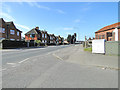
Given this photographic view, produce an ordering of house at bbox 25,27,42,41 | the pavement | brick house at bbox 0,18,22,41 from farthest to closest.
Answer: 1. house at bbox 25,27,42,41
2. brick house at bbox 0,18,22,41
3. the pavement

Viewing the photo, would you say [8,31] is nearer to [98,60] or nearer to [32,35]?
[32,35]

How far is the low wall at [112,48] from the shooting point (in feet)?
30.2

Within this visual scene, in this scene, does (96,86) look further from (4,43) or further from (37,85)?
(4,43)

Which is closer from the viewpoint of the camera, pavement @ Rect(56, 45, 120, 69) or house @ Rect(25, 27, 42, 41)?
pavement @ Rect(56, 45, 120, 69)

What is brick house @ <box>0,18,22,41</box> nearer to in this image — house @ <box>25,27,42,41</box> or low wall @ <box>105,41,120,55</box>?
house @ <box>25,27,42,41</box>

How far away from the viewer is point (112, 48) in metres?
9.48

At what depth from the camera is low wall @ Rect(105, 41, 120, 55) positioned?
9.21m

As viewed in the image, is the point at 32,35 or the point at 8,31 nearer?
the point at 8,31

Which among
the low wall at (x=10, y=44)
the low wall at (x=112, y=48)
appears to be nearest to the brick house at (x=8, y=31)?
the low wall at (x=10, y=44)

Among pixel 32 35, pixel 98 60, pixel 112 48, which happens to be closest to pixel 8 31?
pixel 32 35

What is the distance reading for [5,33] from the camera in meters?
29.2

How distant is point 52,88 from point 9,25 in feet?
116

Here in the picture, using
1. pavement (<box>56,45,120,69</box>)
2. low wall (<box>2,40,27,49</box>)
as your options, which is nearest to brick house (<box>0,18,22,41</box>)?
low wall (<box>2,40,27,49</box>)

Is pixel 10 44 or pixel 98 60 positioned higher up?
pixel 10 44
